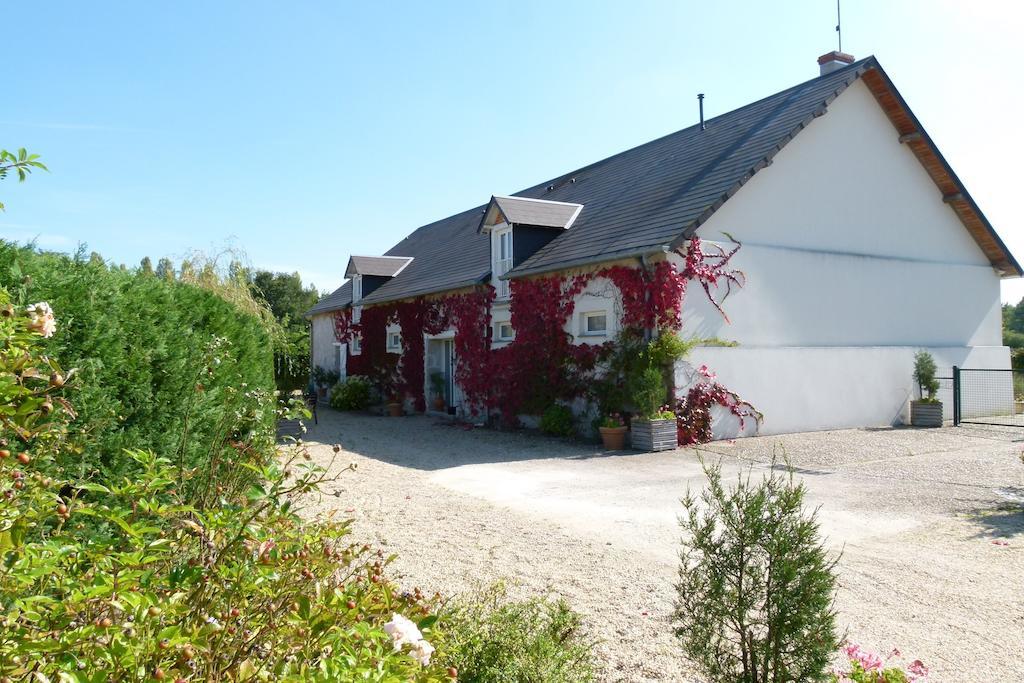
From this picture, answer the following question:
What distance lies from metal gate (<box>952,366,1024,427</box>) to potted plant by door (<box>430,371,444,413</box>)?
12.5 m

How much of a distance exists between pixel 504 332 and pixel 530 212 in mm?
2893

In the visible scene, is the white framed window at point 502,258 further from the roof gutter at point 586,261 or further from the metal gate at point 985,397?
the metal gate at point 985,397

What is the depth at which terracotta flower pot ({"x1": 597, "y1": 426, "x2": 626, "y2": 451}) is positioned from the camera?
12945mm

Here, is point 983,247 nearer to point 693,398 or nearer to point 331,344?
point 693,398

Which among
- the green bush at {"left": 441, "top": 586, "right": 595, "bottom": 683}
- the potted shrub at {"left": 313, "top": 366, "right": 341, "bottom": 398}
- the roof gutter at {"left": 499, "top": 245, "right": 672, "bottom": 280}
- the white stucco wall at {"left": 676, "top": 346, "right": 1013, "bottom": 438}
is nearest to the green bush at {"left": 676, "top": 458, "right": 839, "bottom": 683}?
the green bush at {"left": 441, "top": 586, "right": 595, "bottom": 683}

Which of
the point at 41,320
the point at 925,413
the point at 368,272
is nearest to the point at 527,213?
the point at 368,272

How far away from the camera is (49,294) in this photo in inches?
166

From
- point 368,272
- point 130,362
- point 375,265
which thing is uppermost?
point 375,265

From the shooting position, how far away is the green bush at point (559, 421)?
47.0ft

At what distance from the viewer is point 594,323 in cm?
1470

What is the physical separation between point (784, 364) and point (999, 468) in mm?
4707

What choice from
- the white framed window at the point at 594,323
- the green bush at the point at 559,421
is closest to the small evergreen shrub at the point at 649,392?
the white framed window at the point at 594,323

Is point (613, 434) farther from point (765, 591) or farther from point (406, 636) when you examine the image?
point (406, 636)

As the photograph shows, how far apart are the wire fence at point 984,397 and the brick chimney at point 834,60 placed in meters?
7.73
